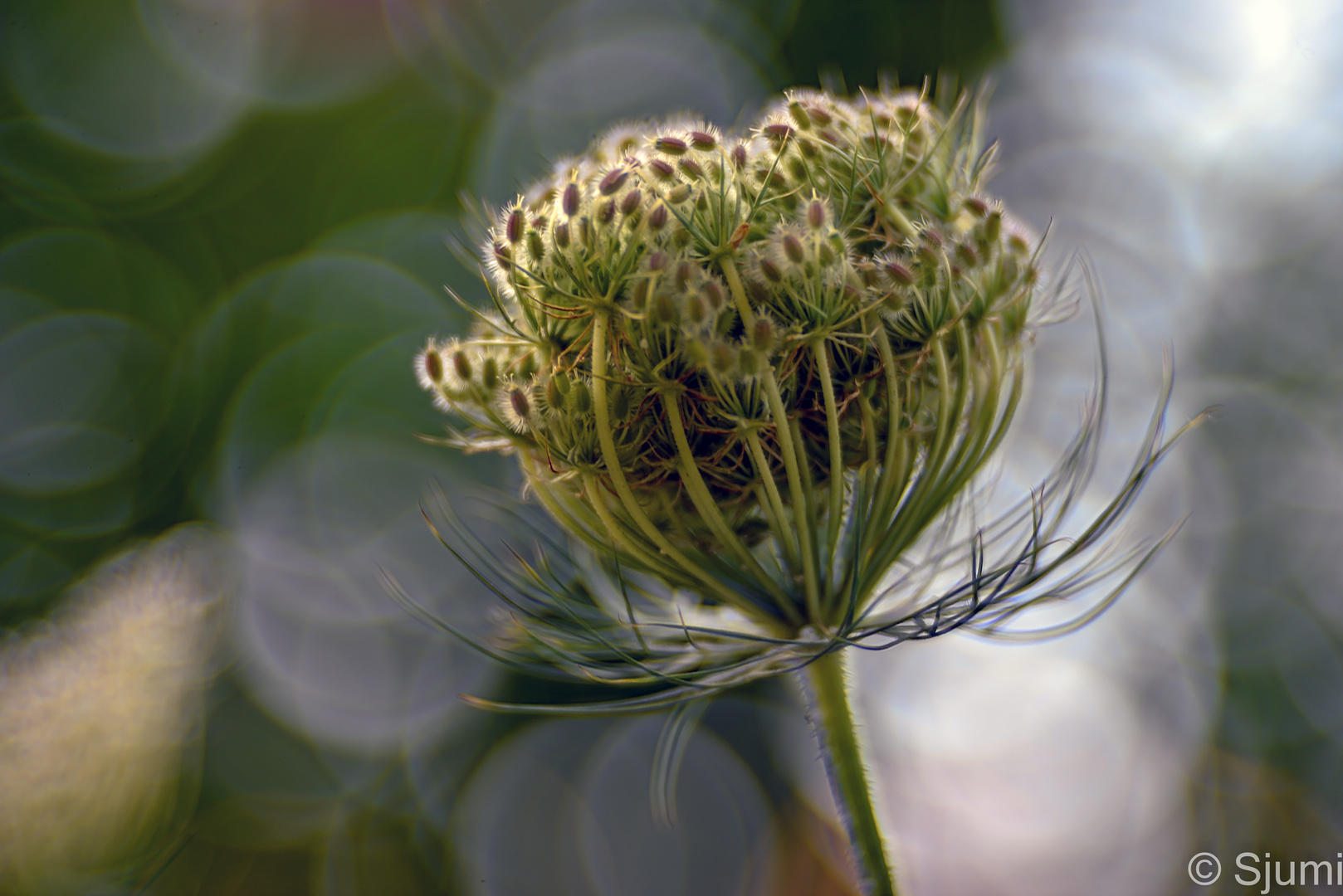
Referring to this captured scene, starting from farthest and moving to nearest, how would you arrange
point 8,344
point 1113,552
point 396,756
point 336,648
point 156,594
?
point 336,648
point 396,756
point 8,344
point 1113,552
point 156,594

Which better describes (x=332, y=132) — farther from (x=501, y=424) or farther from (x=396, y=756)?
(x=501, y=424)

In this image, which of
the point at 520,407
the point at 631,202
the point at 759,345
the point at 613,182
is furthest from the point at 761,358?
the point at 520,407

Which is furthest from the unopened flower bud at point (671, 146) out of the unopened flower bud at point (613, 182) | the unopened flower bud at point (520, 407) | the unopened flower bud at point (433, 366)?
the unopened flower bud at point (433, 366)

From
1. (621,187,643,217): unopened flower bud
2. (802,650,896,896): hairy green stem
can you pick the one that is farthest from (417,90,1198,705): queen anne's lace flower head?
(802,650,896,896): hairy green stem

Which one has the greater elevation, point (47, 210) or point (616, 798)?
point (47, 210)

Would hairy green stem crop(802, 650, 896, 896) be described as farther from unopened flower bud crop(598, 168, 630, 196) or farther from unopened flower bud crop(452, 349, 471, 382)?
unopened flower bud crop(598, 168, 630, 196)

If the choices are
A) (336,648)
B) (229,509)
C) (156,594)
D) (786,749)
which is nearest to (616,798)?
(786,749)

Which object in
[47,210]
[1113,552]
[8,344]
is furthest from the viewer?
[47,210]

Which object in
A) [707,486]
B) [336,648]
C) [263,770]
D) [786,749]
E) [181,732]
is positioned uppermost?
[707,486]

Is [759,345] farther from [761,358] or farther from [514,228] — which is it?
[514,228]
